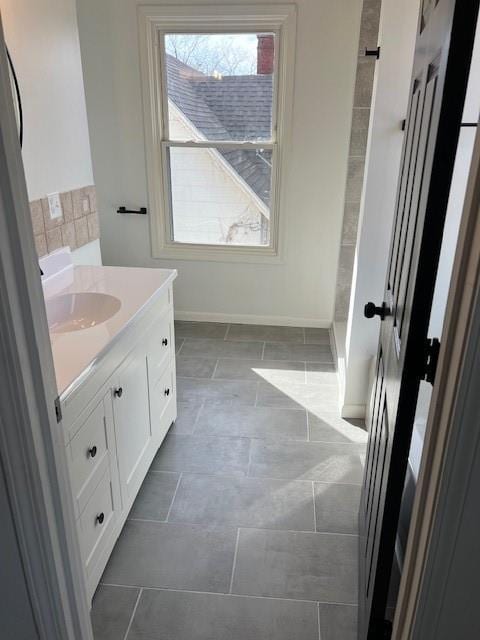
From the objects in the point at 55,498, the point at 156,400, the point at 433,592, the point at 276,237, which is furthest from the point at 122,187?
the point at 433,592

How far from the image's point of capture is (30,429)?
0.97 meters

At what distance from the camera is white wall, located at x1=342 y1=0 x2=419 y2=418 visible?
2.22 meters

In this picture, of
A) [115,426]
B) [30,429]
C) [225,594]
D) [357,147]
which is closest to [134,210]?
[357,147]

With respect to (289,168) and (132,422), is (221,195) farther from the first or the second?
(132,422)

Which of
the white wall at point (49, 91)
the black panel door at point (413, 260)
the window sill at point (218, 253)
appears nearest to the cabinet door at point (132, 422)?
the white wall at point (49, 91)

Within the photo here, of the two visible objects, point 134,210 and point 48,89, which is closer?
point 48,89

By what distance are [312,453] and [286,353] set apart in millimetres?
1231

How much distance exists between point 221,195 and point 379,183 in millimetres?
1740

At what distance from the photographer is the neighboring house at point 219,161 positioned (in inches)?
144

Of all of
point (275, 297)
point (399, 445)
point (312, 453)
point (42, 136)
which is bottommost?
point (312, 453)

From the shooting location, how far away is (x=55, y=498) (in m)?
1.08

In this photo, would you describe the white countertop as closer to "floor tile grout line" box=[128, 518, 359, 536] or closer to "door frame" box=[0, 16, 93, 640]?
"door frame" box=[0, 16, 93, 640]

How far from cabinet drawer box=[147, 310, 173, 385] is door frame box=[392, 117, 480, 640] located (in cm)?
147

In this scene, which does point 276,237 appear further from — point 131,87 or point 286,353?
point 131,87
